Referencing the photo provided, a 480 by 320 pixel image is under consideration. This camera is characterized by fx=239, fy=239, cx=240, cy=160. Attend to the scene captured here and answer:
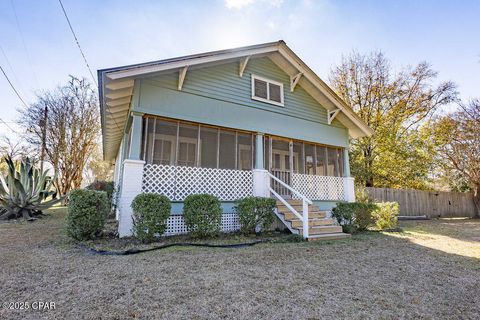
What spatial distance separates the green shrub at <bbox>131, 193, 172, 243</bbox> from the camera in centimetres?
570

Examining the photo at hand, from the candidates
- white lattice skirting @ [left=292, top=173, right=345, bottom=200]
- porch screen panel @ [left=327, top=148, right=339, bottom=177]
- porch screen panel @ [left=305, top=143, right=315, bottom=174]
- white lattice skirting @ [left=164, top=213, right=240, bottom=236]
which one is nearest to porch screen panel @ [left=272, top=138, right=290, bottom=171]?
porch screen panel @ [left=305, top=143, right=315, bottom=174]

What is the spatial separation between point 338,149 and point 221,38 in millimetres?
6962

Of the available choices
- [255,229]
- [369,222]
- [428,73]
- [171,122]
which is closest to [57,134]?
[171,122]

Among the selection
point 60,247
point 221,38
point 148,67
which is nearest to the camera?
point 60,247

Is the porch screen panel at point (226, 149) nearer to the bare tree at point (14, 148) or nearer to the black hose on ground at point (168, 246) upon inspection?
the black hose on ground at point (168, 246)

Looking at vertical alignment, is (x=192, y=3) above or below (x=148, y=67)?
above

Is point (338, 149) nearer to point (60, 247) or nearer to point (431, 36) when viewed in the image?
point (431, 36)

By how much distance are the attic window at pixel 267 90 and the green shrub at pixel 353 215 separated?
14.7 feet

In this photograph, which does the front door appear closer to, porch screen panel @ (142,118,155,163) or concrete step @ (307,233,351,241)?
concrete step @ (307,233,351,241)

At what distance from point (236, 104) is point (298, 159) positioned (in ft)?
13.1

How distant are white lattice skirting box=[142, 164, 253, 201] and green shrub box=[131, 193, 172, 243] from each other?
3.29 ft

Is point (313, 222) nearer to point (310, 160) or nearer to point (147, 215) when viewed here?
point (310, 160)

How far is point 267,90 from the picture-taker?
9.21 m

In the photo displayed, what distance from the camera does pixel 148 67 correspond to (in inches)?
257
